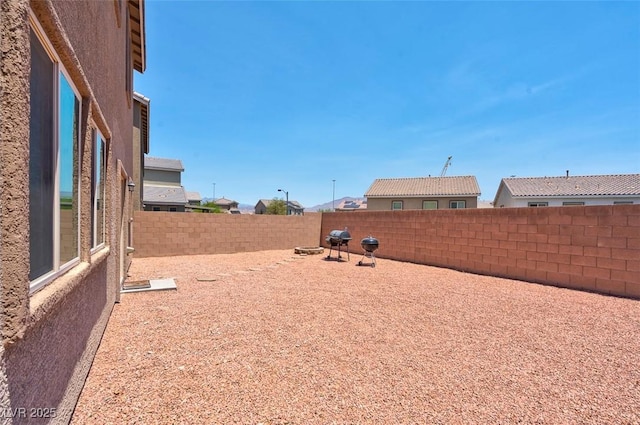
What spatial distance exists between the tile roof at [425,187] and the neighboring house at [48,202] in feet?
91.5

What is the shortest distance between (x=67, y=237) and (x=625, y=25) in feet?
42.4

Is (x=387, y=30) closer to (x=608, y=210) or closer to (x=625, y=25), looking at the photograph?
(x=625, y=25)

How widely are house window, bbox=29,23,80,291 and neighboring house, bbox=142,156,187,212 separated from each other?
24.8m

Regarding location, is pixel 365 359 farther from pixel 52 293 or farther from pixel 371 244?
pixel 371 244

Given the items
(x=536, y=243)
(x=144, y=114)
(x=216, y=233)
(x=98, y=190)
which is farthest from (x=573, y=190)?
(x=144, y=114)

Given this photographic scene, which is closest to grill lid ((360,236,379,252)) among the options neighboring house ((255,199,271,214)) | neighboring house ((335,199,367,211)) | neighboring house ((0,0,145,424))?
neighboring house ((0,0,145,424))

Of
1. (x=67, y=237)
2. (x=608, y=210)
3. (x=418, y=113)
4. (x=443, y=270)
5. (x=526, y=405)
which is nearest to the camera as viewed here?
(x=67, y=237)

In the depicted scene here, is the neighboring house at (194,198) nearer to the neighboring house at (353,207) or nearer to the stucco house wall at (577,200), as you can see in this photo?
the neighboring house at (353,207)

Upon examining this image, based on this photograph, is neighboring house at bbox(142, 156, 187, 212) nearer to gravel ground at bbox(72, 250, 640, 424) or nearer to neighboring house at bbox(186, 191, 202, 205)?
neighboring house at bbox(186, 191, 202, 205)

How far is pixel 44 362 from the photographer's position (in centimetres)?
169

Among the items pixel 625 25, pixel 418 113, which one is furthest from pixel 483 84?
pixel 418 113

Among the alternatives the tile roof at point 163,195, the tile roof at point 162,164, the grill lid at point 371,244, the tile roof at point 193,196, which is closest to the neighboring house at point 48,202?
the grill lid at point 371,244

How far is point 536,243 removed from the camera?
799cm

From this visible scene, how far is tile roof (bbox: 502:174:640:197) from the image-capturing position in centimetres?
2258
